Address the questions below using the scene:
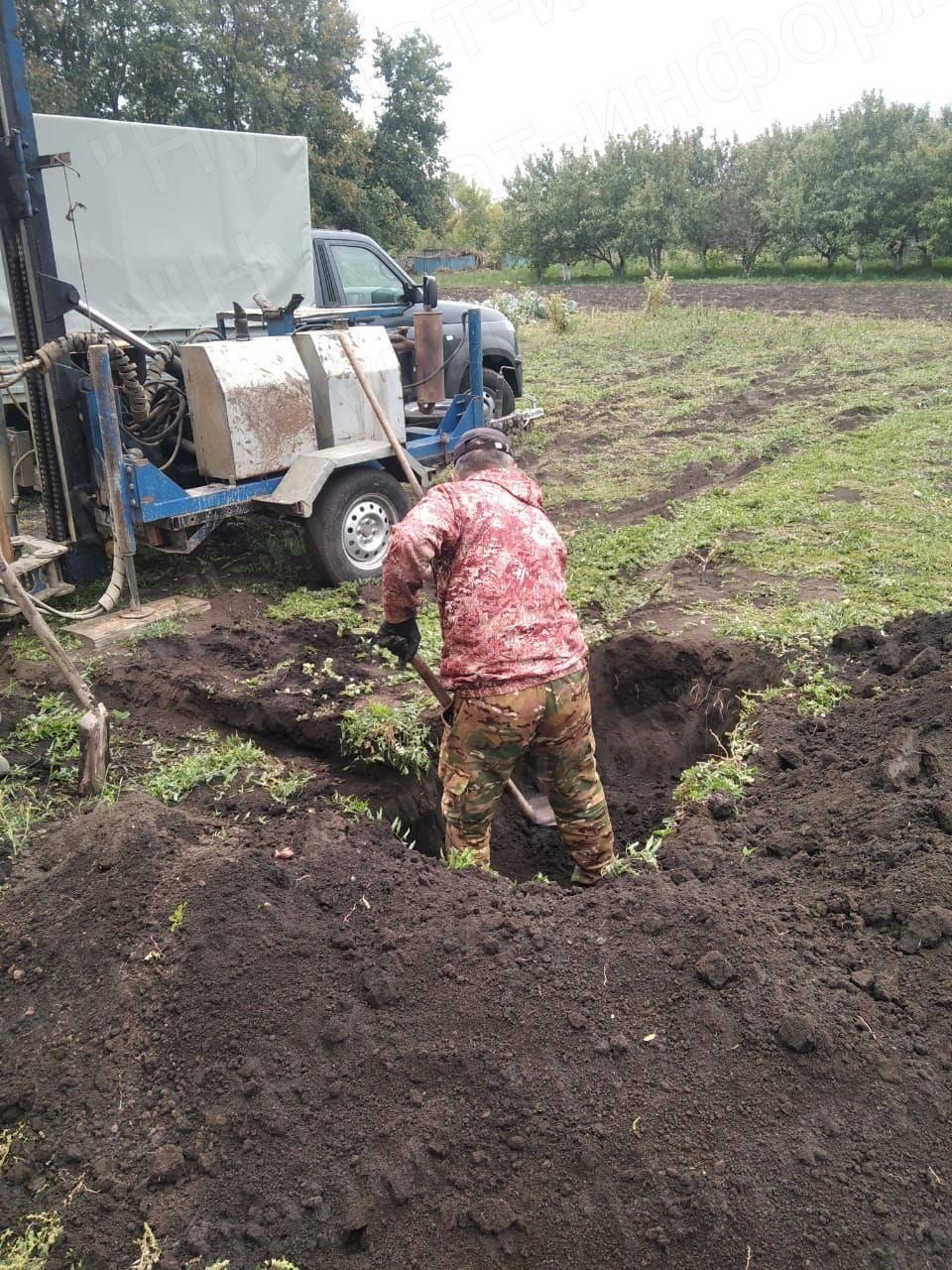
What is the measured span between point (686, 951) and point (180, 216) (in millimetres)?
9135

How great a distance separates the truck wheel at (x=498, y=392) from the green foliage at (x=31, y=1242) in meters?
9.47

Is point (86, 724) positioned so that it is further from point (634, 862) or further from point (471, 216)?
point (471, 216)

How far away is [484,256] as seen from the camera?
4991 centimetres

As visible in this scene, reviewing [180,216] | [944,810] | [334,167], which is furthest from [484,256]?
[944,810]

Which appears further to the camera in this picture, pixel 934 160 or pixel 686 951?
pixel 934 160

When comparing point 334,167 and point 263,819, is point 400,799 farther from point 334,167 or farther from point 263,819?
point 334,167

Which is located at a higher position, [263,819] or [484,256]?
[484,256]

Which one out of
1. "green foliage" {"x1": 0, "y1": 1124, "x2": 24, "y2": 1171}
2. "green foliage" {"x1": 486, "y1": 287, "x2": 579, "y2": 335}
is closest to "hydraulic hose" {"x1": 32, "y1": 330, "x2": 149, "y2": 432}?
"green foliage" {"x1": 0, "y1": 1124, "x2": 24, "y2": 1171}

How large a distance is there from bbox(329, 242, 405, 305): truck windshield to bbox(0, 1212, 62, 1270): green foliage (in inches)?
360

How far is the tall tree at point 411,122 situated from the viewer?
94.0ft

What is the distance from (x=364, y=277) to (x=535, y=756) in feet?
25.2

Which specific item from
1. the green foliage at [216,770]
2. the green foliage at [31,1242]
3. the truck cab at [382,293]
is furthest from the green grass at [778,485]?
the green foliage at [31,1242]

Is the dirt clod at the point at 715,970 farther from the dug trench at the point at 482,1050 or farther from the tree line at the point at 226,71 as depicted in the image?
the tree line at the point at 226,71

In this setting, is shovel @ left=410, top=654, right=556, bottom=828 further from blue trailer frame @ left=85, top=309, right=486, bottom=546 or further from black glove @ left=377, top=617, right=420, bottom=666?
blue trailer frame @ left=85, top=309, right=486, bottom=546
